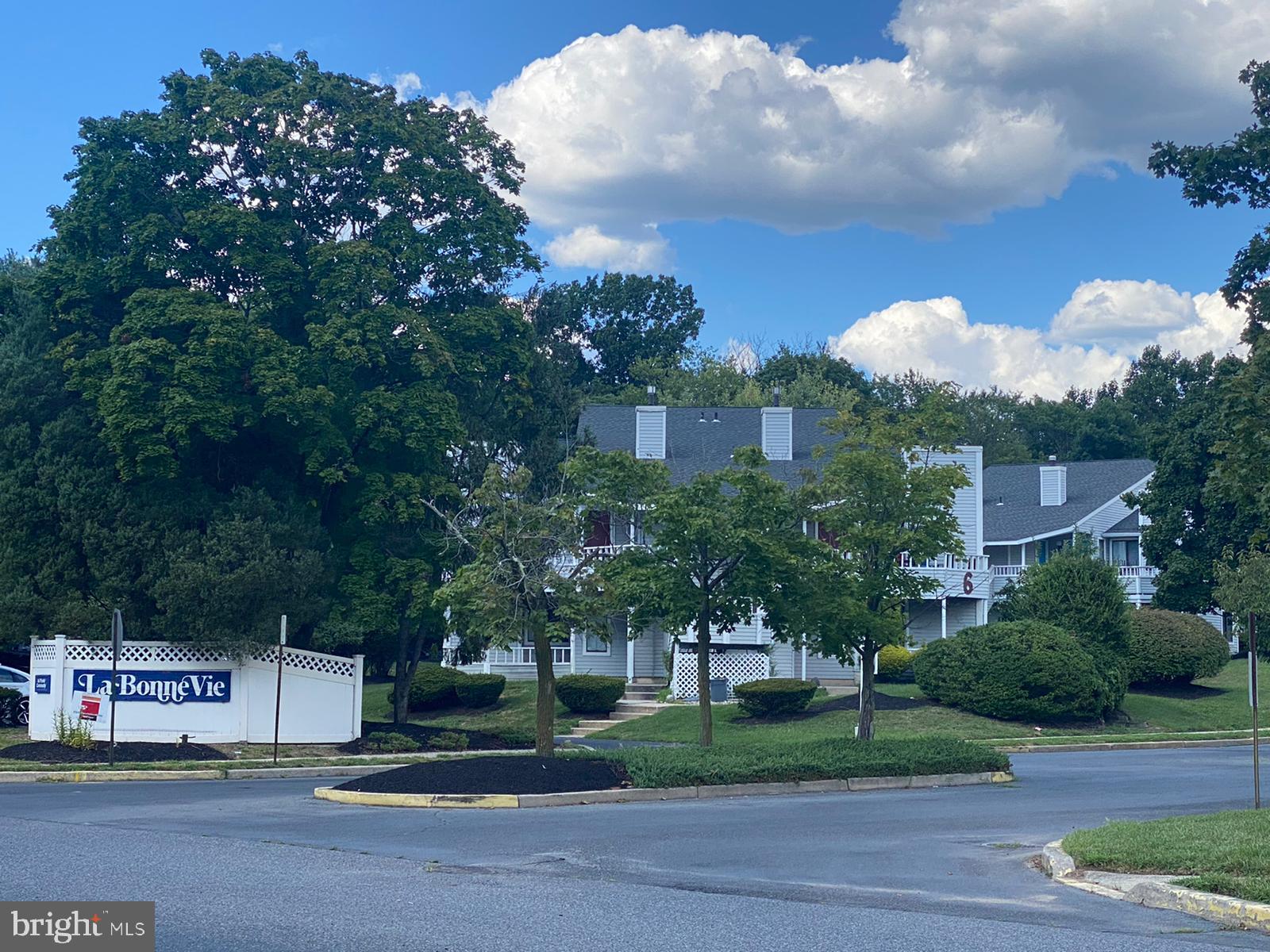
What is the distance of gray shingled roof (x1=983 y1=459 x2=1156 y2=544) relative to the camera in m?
60.2

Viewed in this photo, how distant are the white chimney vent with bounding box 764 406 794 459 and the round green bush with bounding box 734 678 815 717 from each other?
14476 millimetres

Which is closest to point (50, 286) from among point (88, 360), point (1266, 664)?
point (88, 360)

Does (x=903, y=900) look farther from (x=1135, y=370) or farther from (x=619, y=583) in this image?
(x=1135, y=370)

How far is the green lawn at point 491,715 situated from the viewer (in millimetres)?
37344

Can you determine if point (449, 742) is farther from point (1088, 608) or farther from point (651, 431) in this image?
point (651, 431)

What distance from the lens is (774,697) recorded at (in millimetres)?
35469

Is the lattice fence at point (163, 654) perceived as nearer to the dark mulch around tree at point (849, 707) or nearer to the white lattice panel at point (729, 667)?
the dark mulch around tree at point (849, 707)

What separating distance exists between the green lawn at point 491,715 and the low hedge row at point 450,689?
0.95ft

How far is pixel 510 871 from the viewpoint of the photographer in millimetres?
12211

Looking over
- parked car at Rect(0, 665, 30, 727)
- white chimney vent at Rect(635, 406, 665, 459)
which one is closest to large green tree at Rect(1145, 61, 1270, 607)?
white chimney vent at Rect(635, 406, 665, 459)

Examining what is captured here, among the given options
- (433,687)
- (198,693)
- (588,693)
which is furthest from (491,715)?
(198,693)

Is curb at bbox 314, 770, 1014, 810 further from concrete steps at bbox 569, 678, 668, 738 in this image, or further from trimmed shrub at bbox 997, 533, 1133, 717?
concrete steps at bbox 569, 678, 668, 738

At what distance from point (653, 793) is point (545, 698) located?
2.87m

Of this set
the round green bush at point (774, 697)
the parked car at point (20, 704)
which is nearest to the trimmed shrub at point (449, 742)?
the round green bush at point (774, 697)
